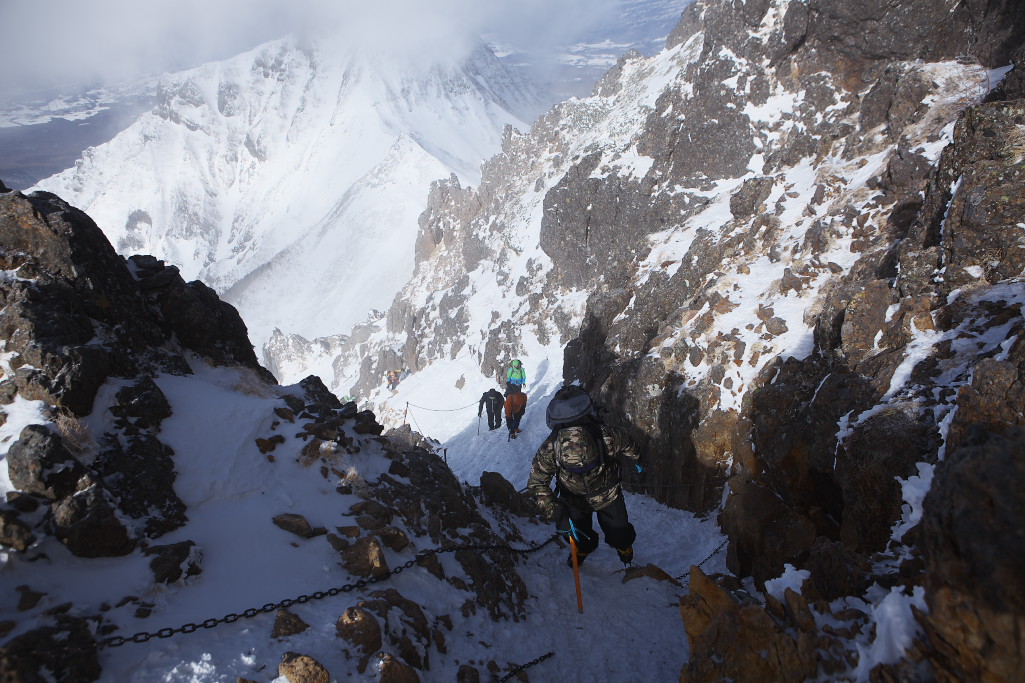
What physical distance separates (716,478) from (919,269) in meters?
4.74

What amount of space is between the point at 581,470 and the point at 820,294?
834cm

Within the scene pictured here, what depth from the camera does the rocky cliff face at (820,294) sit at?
3645 mm

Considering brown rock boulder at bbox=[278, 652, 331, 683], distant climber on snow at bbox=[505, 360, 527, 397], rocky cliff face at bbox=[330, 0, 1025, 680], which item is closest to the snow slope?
brown rock boulder at bbox=[278, 652, 331, 683]

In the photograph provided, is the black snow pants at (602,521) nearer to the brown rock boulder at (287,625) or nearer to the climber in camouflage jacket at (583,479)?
the climber in camouflage jacket at (583,479)

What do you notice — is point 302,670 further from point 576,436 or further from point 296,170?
point 296,170

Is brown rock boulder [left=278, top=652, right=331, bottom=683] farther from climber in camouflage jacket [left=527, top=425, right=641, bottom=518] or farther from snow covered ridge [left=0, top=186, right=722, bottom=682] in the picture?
climber in camouflage jacket [left=527, top=425, right=641, bottom=518]

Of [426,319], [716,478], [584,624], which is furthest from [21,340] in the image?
[426,319]

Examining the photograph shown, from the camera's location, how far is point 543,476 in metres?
5.60

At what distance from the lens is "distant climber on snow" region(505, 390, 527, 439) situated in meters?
18.4

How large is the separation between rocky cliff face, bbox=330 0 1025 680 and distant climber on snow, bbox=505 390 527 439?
2282 mm

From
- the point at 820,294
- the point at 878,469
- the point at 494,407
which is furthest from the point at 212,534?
the point at 494,407

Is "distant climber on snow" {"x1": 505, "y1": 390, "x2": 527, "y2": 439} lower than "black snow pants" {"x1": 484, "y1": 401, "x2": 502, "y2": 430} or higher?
higher

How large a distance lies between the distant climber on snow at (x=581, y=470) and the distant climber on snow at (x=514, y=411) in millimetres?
12428

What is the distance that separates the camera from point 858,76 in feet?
62.7
